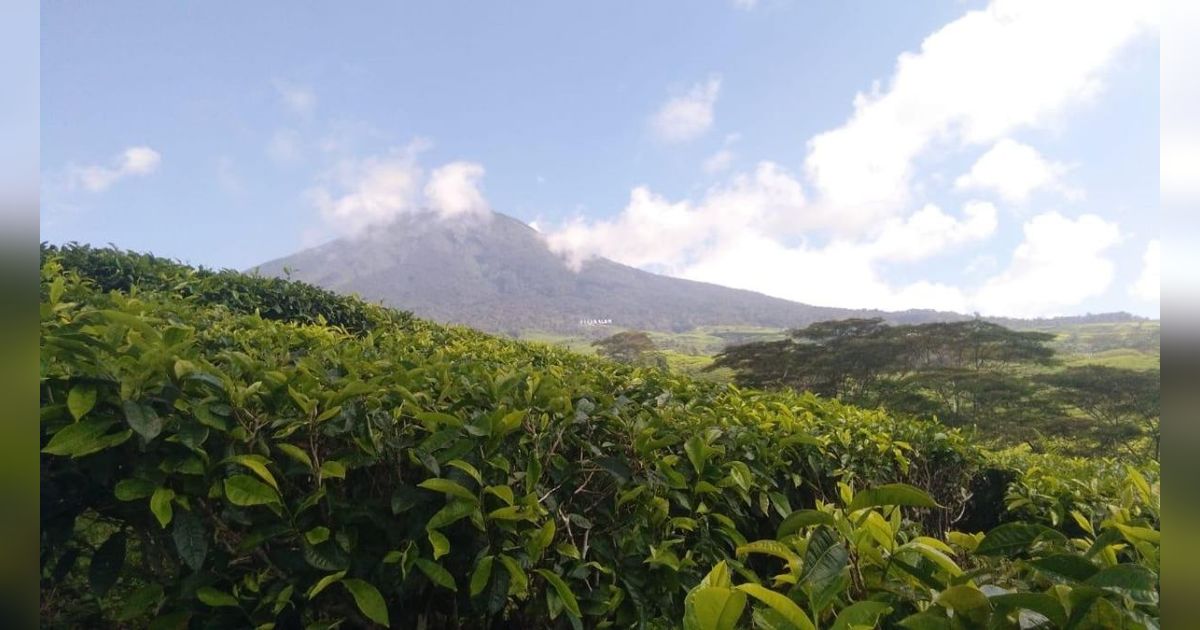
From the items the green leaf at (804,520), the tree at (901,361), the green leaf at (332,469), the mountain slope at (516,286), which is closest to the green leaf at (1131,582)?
the green leaf at (804,520)

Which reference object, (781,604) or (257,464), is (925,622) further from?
(257,464)

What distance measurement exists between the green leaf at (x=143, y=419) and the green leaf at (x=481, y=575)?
70cm

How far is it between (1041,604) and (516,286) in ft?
412

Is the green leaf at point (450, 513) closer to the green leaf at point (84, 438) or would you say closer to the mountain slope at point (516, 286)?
the green leaf at point (84, 438)

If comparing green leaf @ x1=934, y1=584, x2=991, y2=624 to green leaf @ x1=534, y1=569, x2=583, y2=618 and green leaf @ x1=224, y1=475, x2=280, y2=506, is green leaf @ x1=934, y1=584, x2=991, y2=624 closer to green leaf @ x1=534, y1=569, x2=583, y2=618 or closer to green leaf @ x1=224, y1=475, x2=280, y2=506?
green leaf @ x1=534, y1=569, x2=583, y2=618

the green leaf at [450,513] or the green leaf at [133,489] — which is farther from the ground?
the green leaf at [133,489]

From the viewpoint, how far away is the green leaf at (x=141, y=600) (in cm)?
127

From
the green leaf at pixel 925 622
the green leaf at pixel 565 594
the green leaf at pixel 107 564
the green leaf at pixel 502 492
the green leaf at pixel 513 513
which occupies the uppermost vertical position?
the green leaf at pixel 925 622

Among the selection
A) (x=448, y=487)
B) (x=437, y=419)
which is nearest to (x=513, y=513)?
(x=448, y=487)

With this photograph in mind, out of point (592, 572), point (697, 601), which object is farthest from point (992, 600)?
point (592, 572)

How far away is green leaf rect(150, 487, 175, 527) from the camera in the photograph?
47.2 inches

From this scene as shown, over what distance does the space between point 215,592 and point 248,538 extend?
12cm

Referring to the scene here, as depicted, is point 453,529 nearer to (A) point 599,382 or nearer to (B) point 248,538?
(B) point 248,538

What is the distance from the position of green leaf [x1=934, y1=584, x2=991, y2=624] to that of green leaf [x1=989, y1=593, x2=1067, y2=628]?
4 cm
